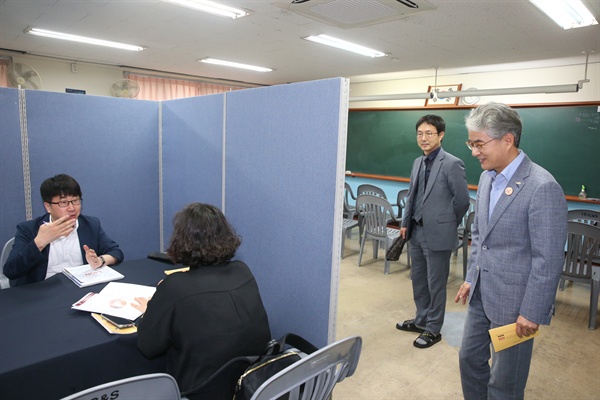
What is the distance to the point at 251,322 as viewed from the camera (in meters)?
1.37

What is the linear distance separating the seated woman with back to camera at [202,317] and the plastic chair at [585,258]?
9.56ft

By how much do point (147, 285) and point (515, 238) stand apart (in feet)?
5.31

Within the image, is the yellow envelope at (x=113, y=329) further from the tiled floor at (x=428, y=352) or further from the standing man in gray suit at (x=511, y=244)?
the standing man in gray suit at (x=511, y=244)

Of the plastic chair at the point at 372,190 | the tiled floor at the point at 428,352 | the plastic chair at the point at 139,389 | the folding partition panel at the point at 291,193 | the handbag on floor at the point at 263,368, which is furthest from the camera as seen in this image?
the plastic chair at the point at 372,190

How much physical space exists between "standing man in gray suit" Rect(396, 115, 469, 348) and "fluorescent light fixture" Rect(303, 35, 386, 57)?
2.02 m

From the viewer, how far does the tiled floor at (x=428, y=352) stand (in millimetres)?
2309

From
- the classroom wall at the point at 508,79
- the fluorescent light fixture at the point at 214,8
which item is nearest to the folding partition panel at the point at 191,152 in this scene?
the fluorescent light fixture at the point at 214,8

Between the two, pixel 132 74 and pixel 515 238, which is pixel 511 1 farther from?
pixel 132 74

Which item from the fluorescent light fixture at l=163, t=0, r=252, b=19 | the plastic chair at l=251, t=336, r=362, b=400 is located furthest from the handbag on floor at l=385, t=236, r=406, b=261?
the fluorescent light fixture at l=163, t=0, r=252, b=19

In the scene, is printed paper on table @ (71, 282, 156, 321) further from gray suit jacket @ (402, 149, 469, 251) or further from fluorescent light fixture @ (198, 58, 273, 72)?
fluorescent light fixture @ (198, 58, 273, 72)

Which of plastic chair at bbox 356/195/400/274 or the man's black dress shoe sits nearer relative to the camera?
the man's black dress shoe

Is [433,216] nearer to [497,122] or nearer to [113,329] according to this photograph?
[497,122]

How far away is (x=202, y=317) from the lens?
1288 mm

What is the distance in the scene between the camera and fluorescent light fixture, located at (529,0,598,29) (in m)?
2.94
